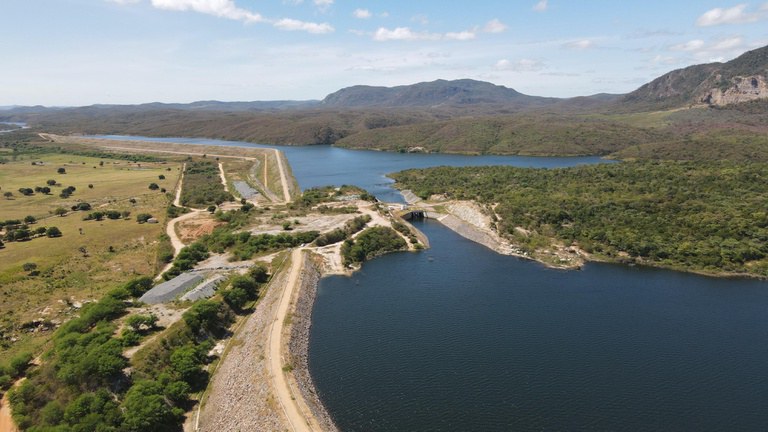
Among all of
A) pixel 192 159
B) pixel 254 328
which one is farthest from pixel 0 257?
pixel 192 159

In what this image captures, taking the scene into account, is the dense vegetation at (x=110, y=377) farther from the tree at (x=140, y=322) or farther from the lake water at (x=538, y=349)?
the lake water at (x=538, y=349)

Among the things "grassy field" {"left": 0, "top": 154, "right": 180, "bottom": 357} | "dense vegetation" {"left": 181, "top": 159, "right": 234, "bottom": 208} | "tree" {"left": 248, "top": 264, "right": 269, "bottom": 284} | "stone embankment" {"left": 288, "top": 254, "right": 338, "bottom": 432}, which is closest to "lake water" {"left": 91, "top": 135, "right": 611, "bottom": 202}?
"dense vegetation" {"left": 181, "top": 159, "right": 234, "bottom": 208}

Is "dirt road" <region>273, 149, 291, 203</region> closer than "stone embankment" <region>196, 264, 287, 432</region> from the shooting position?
No

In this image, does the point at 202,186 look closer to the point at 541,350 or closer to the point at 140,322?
the point at 140,322

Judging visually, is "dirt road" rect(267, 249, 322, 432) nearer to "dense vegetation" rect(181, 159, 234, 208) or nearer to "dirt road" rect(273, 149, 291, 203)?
"dense vegetation" rect(181, 159, 234, 208)

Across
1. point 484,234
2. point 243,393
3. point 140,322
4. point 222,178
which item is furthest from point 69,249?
point 222,178

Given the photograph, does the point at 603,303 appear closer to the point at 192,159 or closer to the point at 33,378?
the point at 33,378
